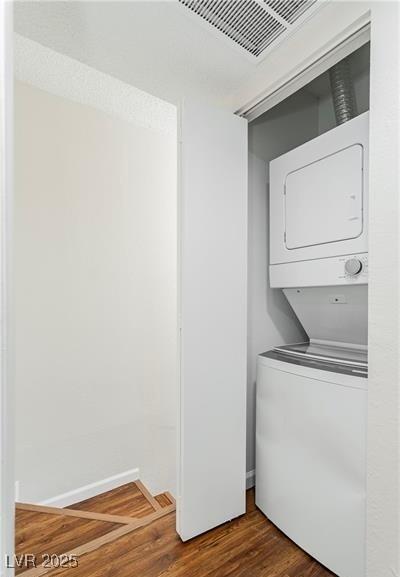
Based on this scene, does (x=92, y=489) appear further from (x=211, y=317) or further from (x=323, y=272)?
(x=323, y=272)

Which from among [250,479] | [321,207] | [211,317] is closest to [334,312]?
[321,207]

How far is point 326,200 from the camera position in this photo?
1522 millimetres

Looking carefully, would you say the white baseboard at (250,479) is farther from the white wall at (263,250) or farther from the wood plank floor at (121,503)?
the wood plank floor at (121,503)

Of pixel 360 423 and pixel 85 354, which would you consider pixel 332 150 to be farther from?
pixel 85 354

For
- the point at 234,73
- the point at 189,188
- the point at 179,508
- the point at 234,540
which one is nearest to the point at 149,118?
the point at 234,73

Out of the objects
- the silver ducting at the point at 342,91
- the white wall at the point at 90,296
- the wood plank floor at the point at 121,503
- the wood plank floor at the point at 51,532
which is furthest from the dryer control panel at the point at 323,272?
the wood plank floor at the point at 121,503

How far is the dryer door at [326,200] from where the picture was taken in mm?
1390

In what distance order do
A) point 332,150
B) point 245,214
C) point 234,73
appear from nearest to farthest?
point 332,150
point 234,73
point 245,214

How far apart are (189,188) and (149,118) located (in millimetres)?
1305

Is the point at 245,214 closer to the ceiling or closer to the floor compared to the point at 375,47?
closer to the floor

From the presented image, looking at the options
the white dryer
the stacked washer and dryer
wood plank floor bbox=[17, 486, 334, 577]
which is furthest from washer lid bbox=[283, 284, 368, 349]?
wood plank floor bbox=[17, 486, 334, 577]

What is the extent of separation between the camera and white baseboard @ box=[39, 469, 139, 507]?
223 cm

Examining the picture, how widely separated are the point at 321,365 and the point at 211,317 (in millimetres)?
580

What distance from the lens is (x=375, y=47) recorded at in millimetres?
1091
